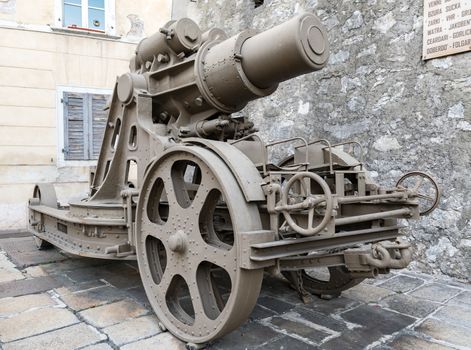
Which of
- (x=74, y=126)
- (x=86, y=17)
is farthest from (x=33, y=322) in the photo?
(x=86, y=17)

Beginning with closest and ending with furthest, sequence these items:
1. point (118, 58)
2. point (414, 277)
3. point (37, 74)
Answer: point (414, 277) < point (37, 74) < point (118, 58)

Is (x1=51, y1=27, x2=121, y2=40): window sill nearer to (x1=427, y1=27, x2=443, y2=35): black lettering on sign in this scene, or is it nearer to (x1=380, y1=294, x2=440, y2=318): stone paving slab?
(x1=427, y1=27, x2=443, y2=35): black lettering on sign

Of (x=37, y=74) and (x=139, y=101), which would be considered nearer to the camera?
(x=139, y=101)

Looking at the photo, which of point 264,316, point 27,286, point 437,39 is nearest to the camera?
point 264,316

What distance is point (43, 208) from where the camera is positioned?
4.77 m

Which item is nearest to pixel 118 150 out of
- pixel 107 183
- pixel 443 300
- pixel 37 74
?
pixel 107 183

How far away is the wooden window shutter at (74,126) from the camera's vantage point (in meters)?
7.89

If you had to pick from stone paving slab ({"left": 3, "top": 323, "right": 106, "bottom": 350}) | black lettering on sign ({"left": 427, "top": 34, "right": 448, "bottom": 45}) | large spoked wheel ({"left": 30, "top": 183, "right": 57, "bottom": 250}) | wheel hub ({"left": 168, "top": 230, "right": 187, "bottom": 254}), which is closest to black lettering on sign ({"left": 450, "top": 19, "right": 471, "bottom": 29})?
black lettering on sign ({"left": 427, "top": 34, "right": 448, "bottom": 45})

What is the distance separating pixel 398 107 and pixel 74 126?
5.74 meters

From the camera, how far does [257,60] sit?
3.00m

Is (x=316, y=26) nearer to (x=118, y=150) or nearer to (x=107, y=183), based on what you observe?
(x=118, y=150)

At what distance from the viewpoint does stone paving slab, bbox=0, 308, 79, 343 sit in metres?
2.86

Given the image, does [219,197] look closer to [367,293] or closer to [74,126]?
[367,293]

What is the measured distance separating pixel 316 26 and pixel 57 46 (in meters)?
6.34
